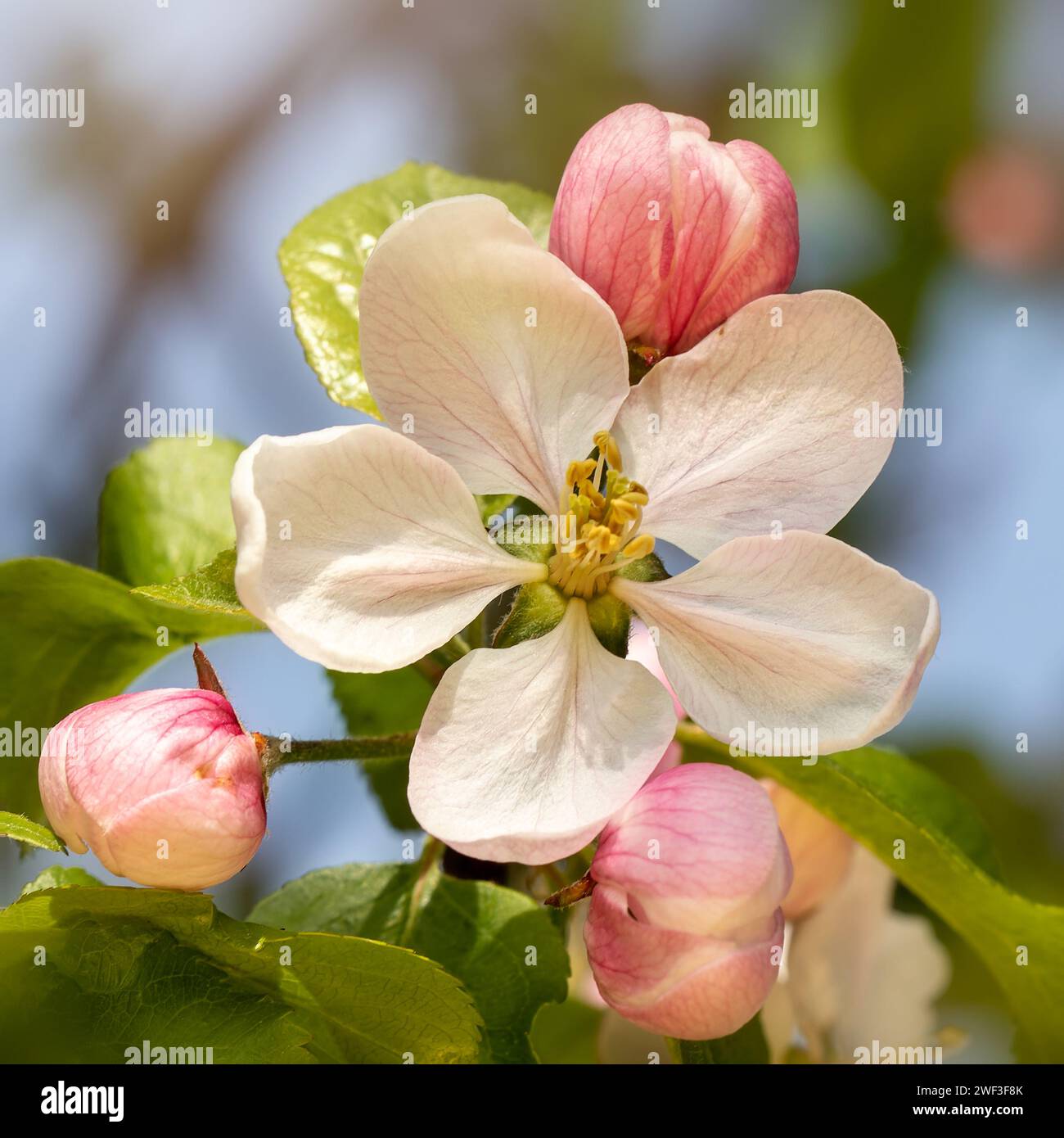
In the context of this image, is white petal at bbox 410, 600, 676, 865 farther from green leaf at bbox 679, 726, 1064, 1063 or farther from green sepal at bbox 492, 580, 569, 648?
green leaf at bbox 679, 726, 1064, 1063

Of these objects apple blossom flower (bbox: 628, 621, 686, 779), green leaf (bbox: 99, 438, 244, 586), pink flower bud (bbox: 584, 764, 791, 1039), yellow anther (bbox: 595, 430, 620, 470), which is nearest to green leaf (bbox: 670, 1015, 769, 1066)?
pink flower bud (bbox: 584, 764, 791, 1039)

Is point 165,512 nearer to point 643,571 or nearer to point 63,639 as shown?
point 63,639

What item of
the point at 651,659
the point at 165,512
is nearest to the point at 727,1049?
the point at 651,659

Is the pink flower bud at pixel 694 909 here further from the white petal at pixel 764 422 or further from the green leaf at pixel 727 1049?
the white petal at pixel 764 422

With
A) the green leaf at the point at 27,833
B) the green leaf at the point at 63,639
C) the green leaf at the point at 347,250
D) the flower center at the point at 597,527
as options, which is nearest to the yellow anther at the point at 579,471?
A: the flower center at the point at 597,527
